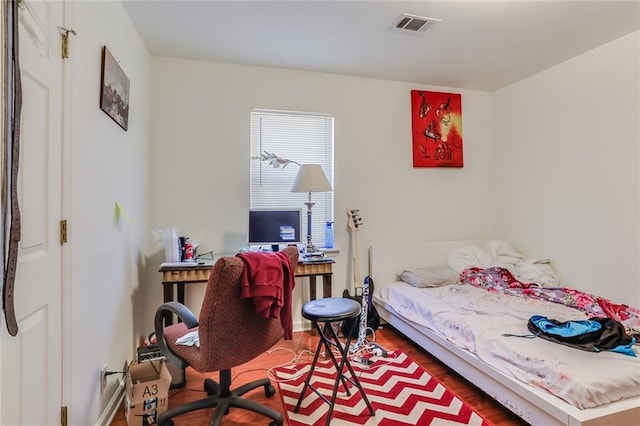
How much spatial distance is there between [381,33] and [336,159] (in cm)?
120

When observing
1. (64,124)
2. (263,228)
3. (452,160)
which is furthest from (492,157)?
(64,124)

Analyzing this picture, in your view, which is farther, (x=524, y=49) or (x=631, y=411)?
(x=524, y=49)

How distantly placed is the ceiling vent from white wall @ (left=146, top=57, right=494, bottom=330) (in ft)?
3.28

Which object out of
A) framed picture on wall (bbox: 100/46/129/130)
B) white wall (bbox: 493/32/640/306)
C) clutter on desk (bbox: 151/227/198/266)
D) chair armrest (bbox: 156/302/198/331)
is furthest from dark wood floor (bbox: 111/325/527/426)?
framed picture on wall (bbox: 100/46/129/130)

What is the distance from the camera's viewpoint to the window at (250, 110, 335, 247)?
3178 mm

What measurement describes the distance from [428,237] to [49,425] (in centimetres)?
326

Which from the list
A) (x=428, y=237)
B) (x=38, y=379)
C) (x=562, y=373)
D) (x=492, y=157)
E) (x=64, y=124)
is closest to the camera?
(x=38, y=379)

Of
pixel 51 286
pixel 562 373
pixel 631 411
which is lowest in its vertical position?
pixel 631 411

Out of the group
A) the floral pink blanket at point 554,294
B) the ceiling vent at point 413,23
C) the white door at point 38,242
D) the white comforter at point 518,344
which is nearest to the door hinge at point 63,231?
the white door at point 38,242

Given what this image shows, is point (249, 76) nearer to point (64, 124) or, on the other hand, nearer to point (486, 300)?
point (64, 124)

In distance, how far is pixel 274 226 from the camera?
2906 millimetres

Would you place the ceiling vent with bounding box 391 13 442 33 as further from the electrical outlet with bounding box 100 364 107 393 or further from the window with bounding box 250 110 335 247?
the electrical outlet with bounding box 100 364 107 393

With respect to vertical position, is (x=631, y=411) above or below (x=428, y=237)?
below

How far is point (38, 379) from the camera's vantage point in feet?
3.93
